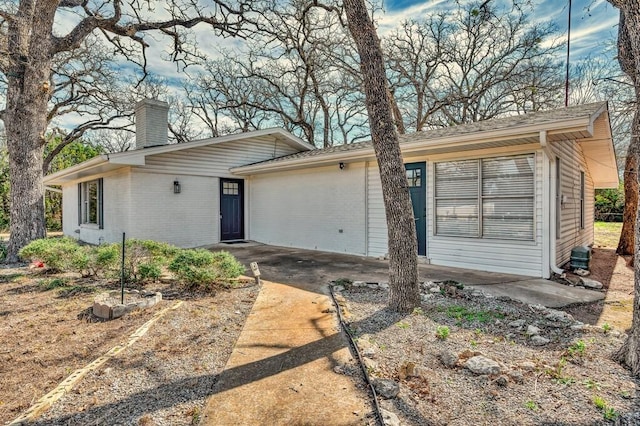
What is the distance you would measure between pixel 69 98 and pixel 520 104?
21.4 metres

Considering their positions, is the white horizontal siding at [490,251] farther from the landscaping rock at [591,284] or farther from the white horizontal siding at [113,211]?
the white horizontal siding at [113,211]

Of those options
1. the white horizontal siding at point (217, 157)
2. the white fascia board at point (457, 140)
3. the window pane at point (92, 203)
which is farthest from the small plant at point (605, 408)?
the window pane at point (92, 203)

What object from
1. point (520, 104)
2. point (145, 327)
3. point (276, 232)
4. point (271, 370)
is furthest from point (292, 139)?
point (520, 104)

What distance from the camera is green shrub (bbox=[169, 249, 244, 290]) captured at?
15.8 feet

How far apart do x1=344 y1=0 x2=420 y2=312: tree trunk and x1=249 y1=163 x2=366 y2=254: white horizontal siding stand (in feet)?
14.7

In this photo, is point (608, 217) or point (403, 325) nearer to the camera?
point (403, 325)

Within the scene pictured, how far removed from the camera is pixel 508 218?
629 cm

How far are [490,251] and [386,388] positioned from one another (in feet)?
16.6

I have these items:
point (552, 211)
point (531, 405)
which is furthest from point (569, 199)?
point (531, 405)

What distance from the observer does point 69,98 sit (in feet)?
54.4

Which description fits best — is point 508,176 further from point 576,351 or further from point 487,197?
point 576,351

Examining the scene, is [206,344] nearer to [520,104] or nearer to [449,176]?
[449,176]

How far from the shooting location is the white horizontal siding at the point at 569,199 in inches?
273

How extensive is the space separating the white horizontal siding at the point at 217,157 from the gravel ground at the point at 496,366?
782 centimetres
